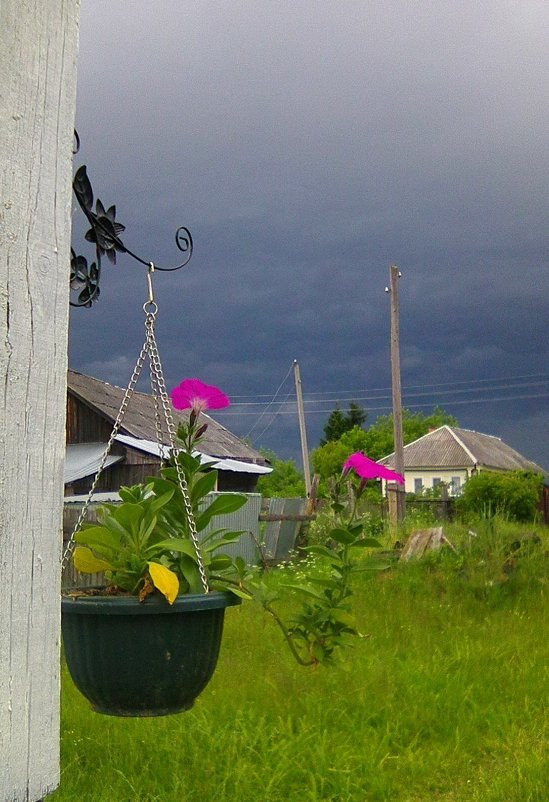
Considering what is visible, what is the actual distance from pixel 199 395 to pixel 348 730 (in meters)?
2.59

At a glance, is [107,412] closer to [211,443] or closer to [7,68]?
[211,443]

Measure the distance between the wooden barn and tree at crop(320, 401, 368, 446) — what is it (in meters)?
23.5

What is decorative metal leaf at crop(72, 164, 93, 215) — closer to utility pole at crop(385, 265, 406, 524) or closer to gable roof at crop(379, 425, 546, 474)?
utility pole at crop(385, 265, 406, 524)

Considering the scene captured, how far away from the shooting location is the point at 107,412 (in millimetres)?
21188

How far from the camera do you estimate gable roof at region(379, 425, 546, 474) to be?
142 ft

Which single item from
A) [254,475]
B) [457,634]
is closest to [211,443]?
[254,475]

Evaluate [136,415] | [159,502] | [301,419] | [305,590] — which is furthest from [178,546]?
[301,419]

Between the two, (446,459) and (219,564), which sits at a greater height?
(446,459)

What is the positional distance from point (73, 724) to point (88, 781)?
0.69 m

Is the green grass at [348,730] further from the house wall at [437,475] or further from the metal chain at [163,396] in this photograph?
the house wall at [437,475]

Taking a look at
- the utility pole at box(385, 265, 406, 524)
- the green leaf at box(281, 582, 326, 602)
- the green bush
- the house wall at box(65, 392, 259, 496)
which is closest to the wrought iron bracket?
the green leaf at box(281, 582, 326, 602)

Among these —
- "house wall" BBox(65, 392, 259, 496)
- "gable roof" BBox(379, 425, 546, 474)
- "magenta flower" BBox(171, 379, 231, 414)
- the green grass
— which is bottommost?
the green grass

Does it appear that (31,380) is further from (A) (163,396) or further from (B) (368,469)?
(B) (368,469)

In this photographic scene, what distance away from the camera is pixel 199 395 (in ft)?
8.14
